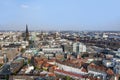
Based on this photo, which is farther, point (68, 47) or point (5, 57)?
point (68, 47)

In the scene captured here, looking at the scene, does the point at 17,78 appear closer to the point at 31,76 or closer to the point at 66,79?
the point at 31,76

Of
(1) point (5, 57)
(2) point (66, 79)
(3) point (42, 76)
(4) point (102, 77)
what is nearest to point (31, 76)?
(3) point (42, 76)

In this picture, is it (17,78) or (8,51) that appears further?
(8,51)

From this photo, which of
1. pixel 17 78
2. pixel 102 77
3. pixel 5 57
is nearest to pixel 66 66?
pixel 102 77

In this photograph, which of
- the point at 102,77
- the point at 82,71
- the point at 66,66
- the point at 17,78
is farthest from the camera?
the point at 66,66

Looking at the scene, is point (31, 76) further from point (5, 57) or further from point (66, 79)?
point (5, 57)

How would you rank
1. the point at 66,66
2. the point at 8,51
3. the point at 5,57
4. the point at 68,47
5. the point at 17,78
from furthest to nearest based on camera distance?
1. the point at 68,47
2. the point at 8,51
3. the point at 5,57
4. the point at 66,66
5. the point at 17,78

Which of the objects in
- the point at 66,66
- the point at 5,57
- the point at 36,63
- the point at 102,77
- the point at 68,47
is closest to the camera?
the point at 102,77

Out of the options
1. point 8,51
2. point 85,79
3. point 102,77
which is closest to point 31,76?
point 85,79

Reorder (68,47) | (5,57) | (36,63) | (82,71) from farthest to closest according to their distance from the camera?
(68,47) → (5,57) → (36,63) → (82,71)
